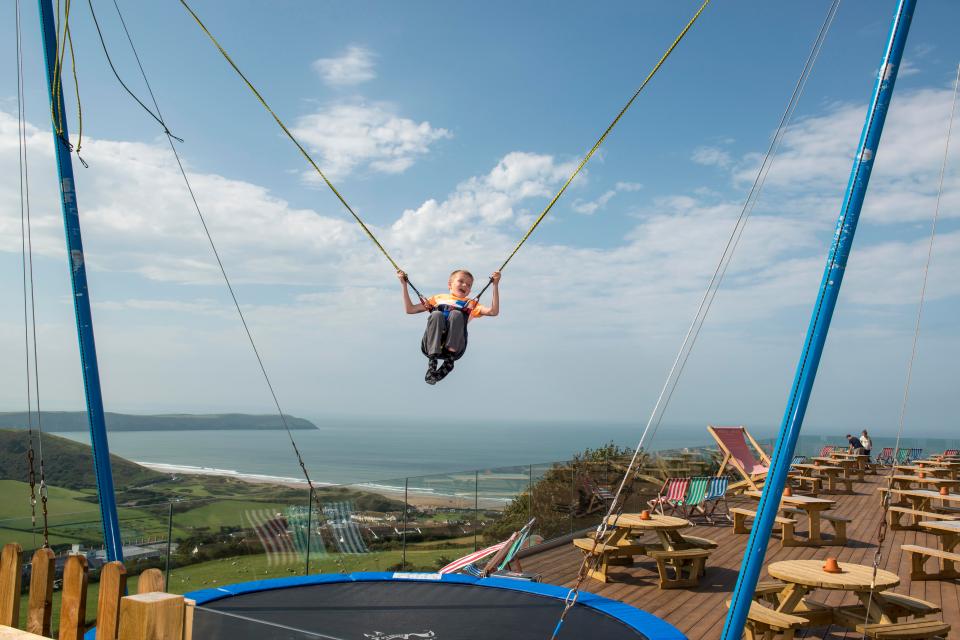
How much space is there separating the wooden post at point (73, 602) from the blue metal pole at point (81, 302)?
5.13 feet

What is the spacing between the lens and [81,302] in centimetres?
332

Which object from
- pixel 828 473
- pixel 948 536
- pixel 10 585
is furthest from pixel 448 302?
pixel 828 473

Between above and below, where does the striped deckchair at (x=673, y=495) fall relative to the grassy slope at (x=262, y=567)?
above

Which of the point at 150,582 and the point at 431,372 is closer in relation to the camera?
the point at 150,582

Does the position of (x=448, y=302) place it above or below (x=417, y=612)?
above

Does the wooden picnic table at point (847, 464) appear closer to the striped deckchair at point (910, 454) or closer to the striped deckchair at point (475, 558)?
the striped deckchair at point (910, 454)

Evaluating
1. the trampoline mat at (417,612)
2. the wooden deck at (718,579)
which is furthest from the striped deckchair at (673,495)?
the trampoline mat at (417,612)

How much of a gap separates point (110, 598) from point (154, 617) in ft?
0.50

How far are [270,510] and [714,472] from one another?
866 centimetres

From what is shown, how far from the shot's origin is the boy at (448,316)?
409cm

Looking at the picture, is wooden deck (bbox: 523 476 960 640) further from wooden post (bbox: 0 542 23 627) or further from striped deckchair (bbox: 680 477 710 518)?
wooden post (bbox: 0 542 23 627)

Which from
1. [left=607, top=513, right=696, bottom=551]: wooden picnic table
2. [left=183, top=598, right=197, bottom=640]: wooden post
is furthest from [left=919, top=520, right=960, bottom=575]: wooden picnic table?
[left=183, top=598, right=197, bottom=640]: wooden post

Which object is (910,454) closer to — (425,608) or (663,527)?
(663,527)

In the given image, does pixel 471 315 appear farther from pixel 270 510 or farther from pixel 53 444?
pixel 53 444
